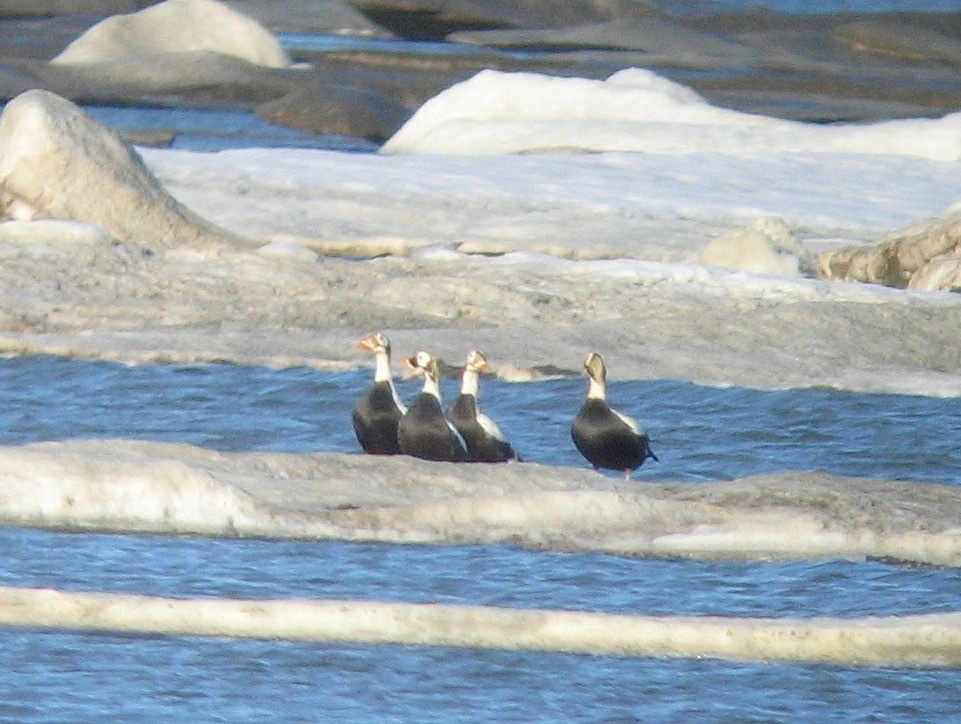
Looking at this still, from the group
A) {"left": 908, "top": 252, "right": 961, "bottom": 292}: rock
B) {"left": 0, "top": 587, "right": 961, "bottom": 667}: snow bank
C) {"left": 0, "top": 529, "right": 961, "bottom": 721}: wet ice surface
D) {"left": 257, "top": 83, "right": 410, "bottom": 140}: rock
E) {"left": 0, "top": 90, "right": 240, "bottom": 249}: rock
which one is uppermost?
{"left": 0, "top": 90, "right": 240, "bottom": 249}: rock

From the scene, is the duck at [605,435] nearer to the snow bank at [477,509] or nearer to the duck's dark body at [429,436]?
the duck's dark body at [429,436]

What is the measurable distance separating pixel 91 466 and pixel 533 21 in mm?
23527

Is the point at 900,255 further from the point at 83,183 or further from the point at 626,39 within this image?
the point at 626,39

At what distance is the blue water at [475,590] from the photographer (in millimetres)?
4324

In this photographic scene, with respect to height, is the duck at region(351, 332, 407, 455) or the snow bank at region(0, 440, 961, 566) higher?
the snow bank at region(0, 440, 961, 566)

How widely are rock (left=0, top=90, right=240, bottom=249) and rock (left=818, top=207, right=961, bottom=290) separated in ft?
9.08

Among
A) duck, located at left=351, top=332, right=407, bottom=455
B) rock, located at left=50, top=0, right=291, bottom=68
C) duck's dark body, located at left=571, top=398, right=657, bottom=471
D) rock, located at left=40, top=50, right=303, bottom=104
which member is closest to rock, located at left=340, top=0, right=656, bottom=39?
rock, located at left=50, top=0, right=291, bottom=68

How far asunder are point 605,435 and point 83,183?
4.45 m

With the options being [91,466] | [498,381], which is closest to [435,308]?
[498,381]

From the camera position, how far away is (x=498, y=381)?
8078 mm

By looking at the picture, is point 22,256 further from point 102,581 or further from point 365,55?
point 365,55

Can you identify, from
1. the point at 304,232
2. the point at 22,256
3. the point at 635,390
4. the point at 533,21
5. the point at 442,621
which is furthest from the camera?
the point at 533,21

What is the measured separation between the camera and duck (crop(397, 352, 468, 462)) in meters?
6.59

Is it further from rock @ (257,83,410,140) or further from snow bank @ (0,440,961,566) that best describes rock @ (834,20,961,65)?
snow bank @ (0,440,961,566)
